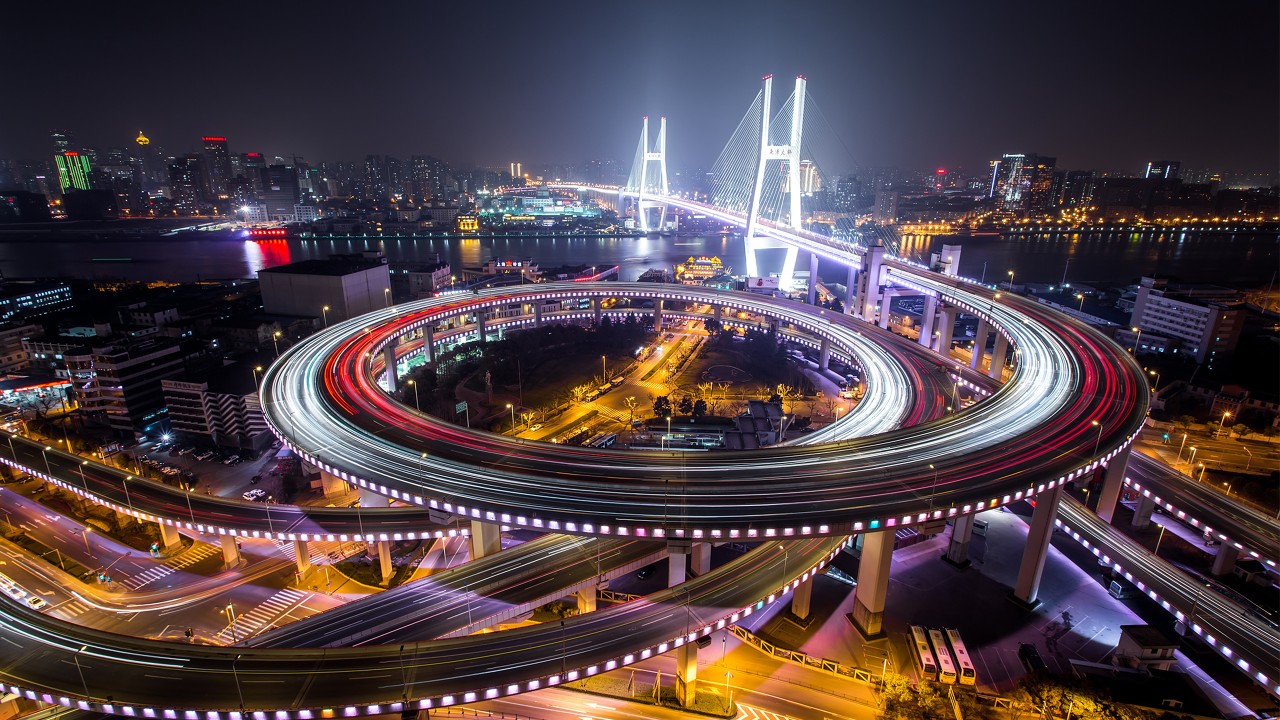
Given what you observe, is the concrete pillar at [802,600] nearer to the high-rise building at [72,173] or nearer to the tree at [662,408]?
the tree at [662,408]

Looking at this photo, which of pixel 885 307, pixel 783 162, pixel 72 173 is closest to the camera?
pixel 885 307

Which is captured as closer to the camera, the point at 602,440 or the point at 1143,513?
the point at 1143,513

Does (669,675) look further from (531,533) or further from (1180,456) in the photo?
(1180,456)

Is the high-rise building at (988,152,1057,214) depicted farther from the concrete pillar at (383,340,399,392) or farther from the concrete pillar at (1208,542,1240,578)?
the concrete pillar at (383,340,399,392)

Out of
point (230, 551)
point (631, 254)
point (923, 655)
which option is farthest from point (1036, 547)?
point (631, 254)

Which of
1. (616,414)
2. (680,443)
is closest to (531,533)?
(680,443)

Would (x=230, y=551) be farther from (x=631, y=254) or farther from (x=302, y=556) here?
(x=631, y=254)
